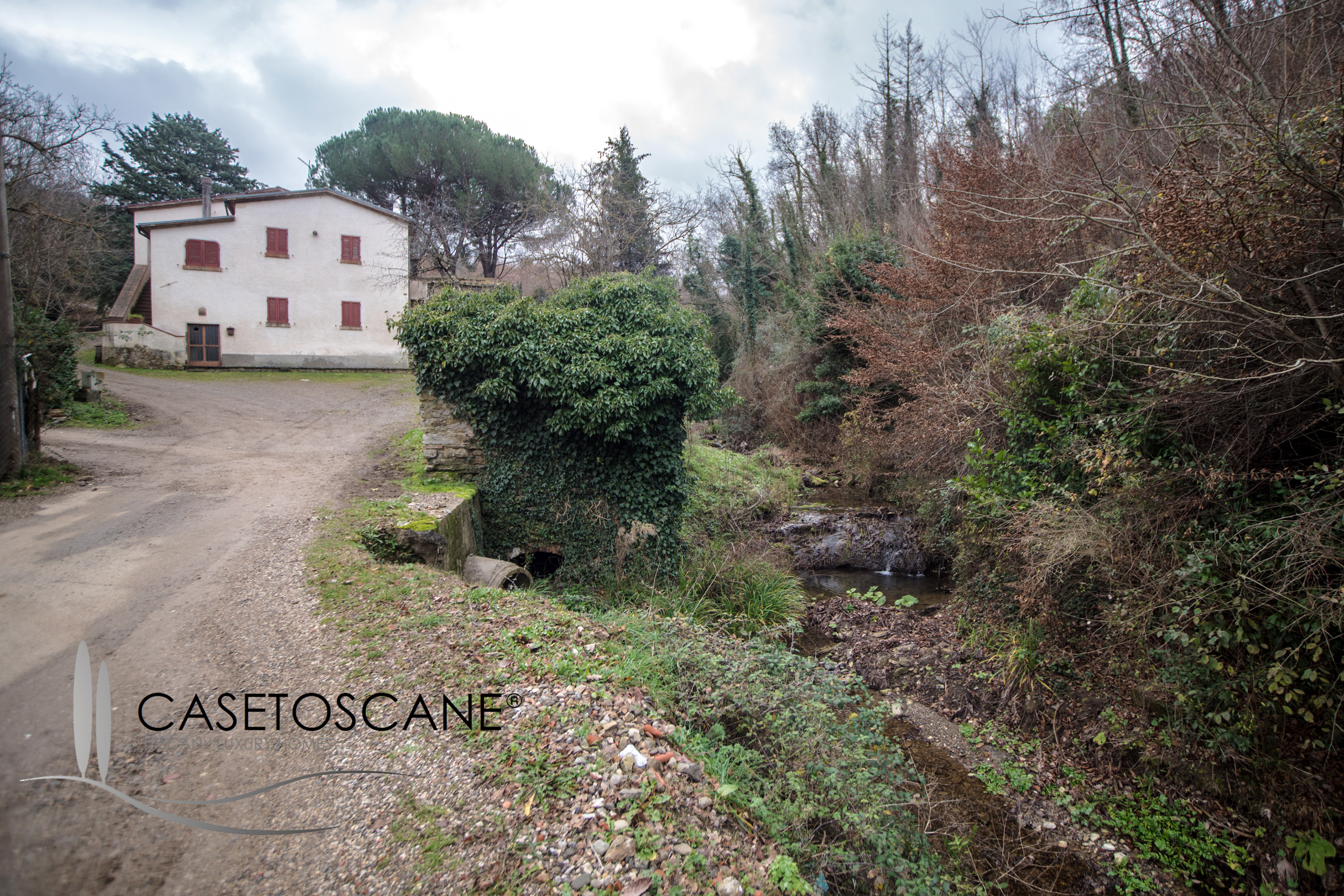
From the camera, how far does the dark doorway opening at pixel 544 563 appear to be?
984cm

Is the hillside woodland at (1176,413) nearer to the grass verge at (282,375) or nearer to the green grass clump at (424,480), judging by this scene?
the green grass clump at (424,480)

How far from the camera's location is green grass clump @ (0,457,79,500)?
727cm

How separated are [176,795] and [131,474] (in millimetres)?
7435

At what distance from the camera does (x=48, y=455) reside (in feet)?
27.5

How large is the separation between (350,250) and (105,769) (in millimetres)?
24854

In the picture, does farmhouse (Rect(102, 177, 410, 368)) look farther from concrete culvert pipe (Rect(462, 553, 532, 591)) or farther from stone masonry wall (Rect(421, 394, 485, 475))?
concrete culvert pipe (Rect(462, 553, 532, 591))

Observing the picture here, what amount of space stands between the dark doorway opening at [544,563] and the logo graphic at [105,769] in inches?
239

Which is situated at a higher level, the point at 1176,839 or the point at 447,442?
the point at 447,442

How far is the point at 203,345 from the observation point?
2228 centimetres

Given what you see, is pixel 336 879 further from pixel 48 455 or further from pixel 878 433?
pixel 878 433

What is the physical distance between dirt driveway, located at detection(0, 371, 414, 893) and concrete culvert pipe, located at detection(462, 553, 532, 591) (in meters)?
1.83

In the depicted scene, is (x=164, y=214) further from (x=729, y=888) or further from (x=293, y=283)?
(x=729, y=888)

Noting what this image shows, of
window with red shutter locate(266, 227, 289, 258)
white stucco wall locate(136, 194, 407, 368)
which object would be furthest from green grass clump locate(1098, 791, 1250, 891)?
window with red shutter locate(266, 227, 289, 258)

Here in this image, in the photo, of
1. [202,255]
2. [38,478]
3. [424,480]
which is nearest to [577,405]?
[424,480]
